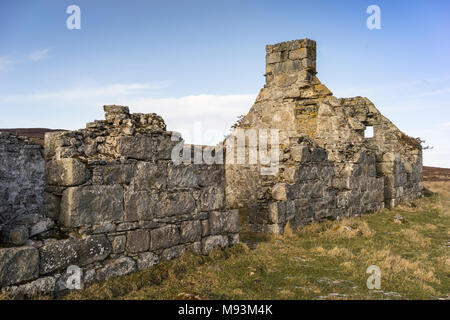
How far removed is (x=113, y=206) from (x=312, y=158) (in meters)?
5.93

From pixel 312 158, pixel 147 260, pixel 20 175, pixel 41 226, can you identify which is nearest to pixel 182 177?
pixel 147 260

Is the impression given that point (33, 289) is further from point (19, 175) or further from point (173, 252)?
point (19, 175)

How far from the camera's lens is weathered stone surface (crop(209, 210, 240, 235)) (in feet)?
20.4

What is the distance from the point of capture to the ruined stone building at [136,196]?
171 inches

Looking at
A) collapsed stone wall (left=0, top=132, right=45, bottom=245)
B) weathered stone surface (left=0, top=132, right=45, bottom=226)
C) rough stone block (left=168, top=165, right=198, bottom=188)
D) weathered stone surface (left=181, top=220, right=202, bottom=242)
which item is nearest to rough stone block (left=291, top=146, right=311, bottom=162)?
rough stone block (left=168, top=165, right=198, bottom=188)

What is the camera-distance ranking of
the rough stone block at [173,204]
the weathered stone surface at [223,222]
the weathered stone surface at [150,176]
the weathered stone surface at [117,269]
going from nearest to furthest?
the weathered stone surface at [117,269]
the weathered stone surface at [150,176]
the rough stone block at [173,204]
the weathered stone surface at [223,222]

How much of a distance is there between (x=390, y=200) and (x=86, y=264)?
39.9 feet

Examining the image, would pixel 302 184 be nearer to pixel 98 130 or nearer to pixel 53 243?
pixel 98 130

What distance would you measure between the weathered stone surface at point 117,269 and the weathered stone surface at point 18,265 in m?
0.82

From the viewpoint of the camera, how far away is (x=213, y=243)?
616cm

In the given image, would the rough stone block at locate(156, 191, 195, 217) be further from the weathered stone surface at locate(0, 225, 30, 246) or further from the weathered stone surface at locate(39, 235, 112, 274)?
the weathered stone surface at locate(0, 225, 30, 246)

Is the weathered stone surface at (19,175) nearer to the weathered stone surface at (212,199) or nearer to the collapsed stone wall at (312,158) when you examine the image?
the collapsed stone wall at (312,158)

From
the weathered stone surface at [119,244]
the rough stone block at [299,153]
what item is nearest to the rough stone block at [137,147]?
the weathered stone surface at [119,244]

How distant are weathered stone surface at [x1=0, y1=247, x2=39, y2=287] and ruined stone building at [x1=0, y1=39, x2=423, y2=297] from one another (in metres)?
0.01
